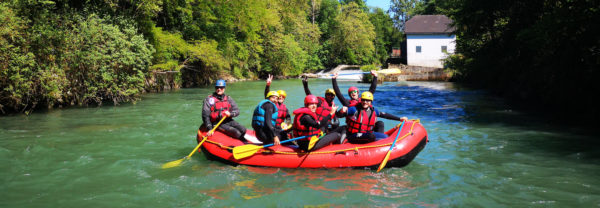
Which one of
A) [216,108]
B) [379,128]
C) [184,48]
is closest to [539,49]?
[379,128]

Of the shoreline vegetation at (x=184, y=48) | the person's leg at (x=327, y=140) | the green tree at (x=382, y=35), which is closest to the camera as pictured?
the person's leg at (x=327, y=140)

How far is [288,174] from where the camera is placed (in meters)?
6.77

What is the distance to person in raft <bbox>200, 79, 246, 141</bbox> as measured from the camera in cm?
786

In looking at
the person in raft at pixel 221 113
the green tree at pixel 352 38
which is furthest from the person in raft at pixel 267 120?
the green tree at pixel 352 38

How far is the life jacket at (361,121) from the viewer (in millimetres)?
7043

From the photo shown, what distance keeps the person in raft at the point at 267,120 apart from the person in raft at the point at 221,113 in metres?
0.63

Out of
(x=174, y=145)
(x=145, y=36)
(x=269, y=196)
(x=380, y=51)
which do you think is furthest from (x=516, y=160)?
(x=380, y=51)

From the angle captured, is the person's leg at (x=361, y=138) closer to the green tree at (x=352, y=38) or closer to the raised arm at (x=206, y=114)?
the raised arm at (x=206, y=114)

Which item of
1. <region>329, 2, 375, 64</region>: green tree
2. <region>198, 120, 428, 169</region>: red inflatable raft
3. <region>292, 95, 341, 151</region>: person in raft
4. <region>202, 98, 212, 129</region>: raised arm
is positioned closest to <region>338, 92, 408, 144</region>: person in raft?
<region>198, 120, 428, 169</region>: red inflatable raft

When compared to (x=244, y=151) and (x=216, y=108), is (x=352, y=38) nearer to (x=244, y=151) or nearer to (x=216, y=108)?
(x=216, y=108)

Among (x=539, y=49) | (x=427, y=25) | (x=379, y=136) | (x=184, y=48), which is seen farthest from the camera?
(x=427, y=25)

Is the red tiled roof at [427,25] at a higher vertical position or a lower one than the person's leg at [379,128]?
higher

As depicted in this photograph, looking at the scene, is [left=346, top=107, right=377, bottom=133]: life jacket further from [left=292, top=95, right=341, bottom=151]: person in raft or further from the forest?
the forest

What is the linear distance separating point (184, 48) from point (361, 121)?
16756 mm
